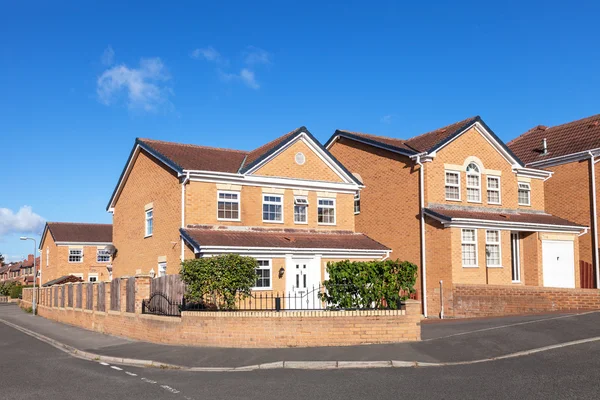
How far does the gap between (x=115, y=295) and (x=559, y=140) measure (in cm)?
2354

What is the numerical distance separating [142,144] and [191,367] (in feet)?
58.7

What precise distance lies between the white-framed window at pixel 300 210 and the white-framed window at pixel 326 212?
2.15ft

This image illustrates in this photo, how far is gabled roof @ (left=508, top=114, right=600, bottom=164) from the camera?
103 feet

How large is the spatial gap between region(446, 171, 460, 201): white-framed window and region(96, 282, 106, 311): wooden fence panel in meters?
14.8

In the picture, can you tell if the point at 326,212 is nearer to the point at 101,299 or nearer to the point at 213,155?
the point at 213,155

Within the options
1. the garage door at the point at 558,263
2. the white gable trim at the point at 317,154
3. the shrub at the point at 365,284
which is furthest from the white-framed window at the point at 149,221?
the garage door at the point at 558,263

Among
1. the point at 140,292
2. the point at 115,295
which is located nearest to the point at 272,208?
the point at 115,295

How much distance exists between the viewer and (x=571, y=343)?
49.4 ft

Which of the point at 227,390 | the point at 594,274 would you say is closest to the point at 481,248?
the point at 594,274

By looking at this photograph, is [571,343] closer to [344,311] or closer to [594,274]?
[344,311]

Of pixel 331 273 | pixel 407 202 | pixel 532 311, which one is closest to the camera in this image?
pixel 331 273

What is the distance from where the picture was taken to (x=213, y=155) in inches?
1177

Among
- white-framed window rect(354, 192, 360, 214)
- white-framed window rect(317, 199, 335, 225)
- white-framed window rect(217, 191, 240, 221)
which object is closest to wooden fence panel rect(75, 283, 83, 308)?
white-framed window rect(217, 191, 240, 221)

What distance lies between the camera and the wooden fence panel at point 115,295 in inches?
874
